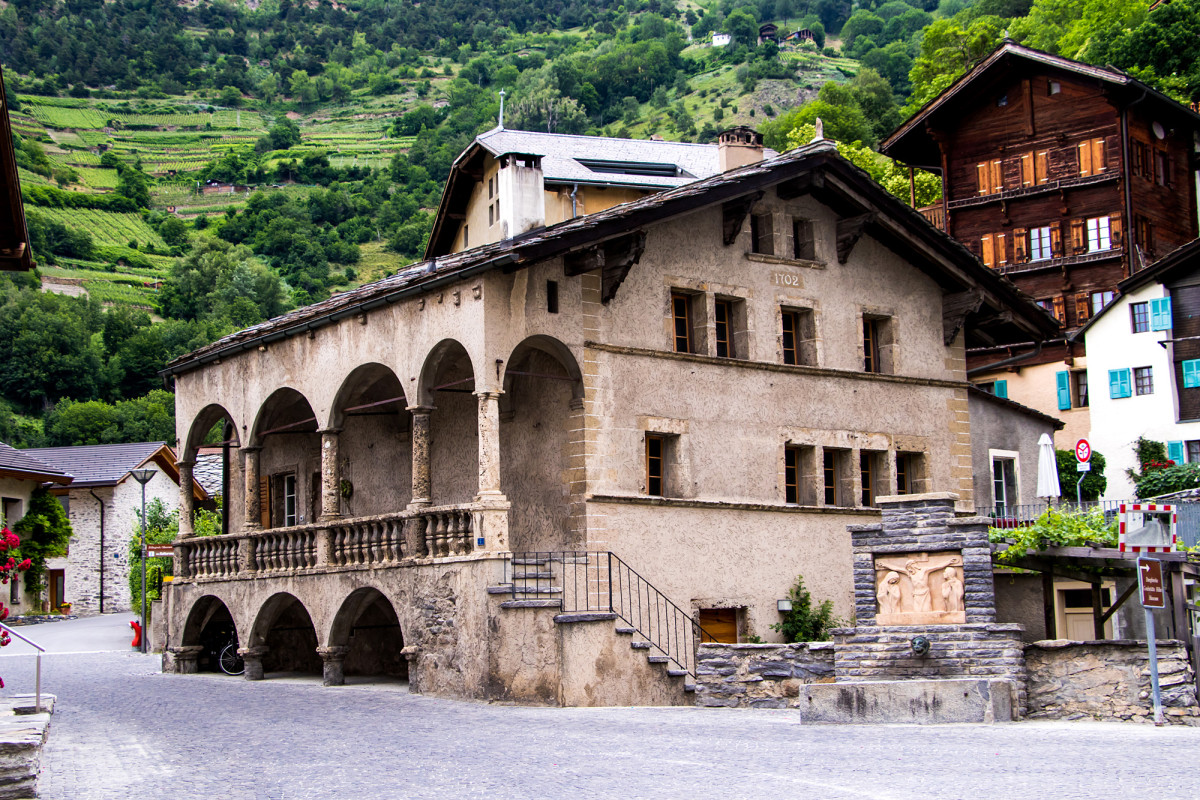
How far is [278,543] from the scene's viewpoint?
26.0 meters

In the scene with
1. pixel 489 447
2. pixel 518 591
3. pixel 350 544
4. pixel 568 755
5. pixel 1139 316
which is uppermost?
pixel 1139 316

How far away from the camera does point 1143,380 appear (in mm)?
43562

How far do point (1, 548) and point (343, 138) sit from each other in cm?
15956

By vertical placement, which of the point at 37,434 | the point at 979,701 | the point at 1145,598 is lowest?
the point at 979,701

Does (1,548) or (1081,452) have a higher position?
(1081,452)

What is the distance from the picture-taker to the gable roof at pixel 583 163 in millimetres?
42469

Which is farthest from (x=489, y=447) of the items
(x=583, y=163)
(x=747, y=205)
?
(x=583, y=163)

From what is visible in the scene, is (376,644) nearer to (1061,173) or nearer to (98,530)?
(1061,173)

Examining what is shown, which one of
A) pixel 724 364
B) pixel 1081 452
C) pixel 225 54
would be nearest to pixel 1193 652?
pixel 724 364

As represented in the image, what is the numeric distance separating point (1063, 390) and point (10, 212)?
1503 inches

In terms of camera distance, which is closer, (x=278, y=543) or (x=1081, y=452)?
(x=278, y=543)

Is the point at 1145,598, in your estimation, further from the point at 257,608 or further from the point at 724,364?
the point at 257,608

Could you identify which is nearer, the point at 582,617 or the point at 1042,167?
the point at 582,617

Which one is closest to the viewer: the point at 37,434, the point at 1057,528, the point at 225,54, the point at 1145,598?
the point at 1145,598
